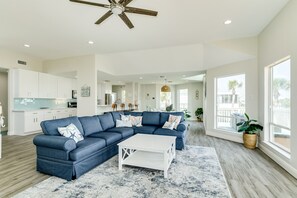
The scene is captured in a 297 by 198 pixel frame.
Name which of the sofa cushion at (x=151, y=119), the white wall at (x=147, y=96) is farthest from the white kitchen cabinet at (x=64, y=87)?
the white wall at (x=147, y=96)

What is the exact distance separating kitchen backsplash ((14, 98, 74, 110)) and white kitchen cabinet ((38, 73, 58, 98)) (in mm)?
525

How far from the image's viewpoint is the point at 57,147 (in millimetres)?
2613

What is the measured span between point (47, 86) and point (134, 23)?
5.21 meters

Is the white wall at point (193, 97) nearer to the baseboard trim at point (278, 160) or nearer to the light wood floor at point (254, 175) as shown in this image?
the baseboard trim at point (278, 160)

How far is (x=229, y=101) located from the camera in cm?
561

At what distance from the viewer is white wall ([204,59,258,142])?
4.66m

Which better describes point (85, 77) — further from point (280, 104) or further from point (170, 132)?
point (280, 104)

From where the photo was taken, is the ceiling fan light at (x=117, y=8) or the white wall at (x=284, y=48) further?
the white wall at (x=284, y=48)

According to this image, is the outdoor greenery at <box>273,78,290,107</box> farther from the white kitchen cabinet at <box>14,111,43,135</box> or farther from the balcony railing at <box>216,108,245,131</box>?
the white kitchen cabinet at <box>14,111,43,135</box>

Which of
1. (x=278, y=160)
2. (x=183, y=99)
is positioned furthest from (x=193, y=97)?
(x=278, y=160)

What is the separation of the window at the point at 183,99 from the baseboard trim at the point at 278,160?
271 inches

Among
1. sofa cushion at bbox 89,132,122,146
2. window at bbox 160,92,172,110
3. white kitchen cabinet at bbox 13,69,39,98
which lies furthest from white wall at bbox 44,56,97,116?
window at bbox 160,92,172,110

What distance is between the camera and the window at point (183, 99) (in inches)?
436

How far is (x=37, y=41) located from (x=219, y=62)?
5.97m
